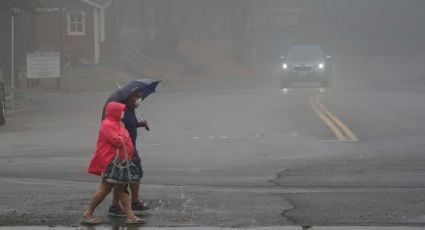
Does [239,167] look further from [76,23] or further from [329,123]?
[76,23]

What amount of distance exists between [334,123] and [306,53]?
2214cm

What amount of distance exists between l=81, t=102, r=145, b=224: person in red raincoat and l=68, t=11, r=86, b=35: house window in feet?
134

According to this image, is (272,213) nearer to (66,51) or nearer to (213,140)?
(213,140)

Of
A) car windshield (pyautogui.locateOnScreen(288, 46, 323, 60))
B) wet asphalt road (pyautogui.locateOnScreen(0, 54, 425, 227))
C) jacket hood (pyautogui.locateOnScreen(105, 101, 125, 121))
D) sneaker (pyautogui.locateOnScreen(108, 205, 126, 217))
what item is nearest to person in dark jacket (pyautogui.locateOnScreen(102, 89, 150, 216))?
sneaker (pyautogui.locateOnScreen(108, 205, 126, 217))

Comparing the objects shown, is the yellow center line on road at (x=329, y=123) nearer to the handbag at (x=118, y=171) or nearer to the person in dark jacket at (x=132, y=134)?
the person in dark jacket at (x=132, y=134)

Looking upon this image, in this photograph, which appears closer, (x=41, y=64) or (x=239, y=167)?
(x=239, y=167)

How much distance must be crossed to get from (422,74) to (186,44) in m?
19.6

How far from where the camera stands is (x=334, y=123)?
836 inches

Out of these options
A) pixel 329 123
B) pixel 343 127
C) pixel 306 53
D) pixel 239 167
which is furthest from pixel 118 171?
pixel 306 53

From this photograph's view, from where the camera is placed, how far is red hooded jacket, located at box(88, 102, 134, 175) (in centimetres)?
916

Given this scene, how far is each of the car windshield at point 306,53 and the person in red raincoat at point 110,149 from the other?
33.9 metres

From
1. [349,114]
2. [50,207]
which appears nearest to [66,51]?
[349,114]

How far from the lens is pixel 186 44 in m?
69.5

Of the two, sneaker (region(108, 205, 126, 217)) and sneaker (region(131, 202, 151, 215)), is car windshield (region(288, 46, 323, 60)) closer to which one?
sneaker (region(131, 202, 151, 215))
